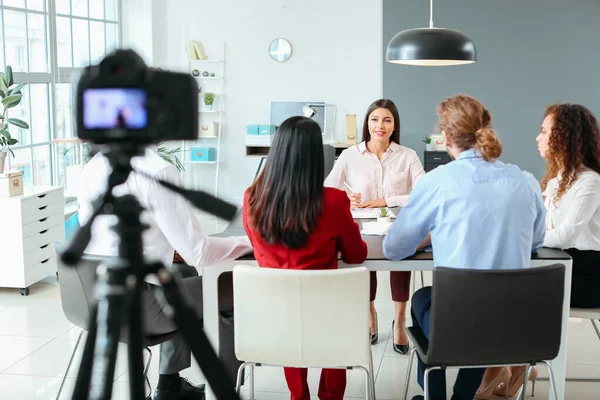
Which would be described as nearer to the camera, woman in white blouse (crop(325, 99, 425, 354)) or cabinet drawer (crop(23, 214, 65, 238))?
woman in white blouse (crop(325, 99, 425, 354))

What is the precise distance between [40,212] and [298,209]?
9.99 ft

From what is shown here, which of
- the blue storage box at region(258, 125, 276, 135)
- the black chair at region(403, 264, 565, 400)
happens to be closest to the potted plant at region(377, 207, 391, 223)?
the black chair at region(403, 264, 565, 400)

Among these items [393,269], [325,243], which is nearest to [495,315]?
[393,269]

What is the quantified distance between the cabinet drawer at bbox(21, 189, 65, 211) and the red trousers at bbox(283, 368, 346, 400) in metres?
2.68

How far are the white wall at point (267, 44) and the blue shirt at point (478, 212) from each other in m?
5.36

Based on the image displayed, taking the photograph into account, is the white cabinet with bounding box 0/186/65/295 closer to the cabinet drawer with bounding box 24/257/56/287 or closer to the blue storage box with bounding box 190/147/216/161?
the cabinet drawer with bounding box 24/257/56/287

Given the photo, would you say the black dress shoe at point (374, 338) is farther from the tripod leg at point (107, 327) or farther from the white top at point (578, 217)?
the tripod leg at point (107, 327)

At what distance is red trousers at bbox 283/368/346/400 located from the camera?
2.69 meters

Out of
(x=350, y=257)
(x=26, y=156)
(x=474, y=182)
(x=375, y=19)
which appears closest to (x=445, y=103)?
(x=474, y=182)

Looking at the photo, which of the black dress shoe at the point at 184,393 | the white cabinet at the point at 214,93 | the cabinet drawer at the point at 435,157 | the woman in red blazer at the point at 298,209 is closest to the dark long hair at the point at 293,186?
the woman in red blazer at the point at 298,209

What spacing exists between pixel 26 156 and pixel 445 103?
14.6ft

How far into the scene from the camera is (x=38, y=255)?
15.8 ft

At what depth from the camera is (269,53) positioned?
7.87 meters

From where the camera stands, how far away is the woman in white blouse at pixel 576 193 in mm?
2846
